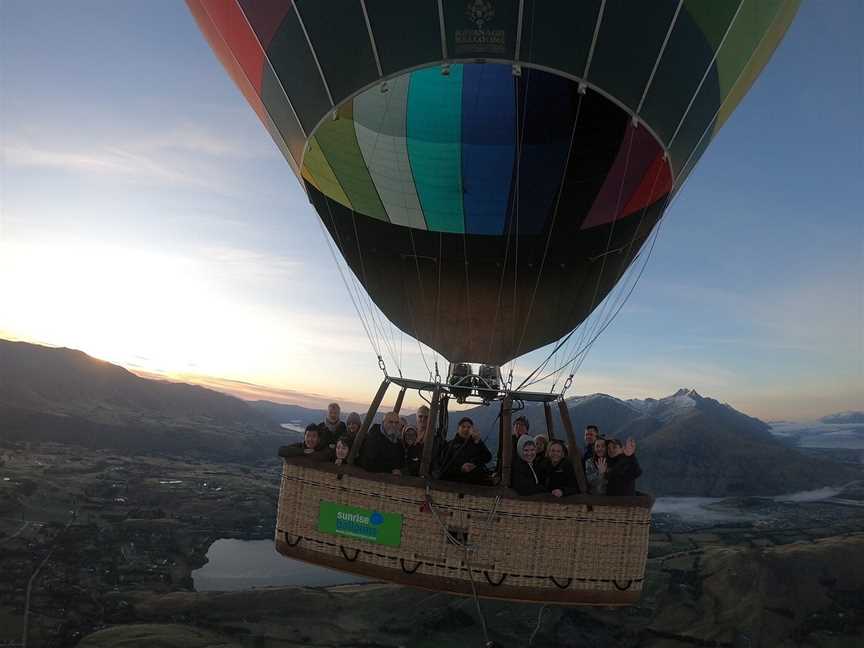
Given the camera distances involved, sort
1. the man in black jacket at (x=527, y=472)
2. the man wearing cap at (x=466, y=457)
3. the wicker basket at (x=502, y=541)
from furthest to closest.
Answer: the man wearing cap at (x=466, y=457) → the man in black jacket at (x=527, y=472) → the wicker basket at (x=502, y=541)

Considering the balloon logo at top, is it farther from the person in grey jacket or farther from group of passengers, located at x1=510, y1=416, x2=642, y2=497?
the person in grey jacket

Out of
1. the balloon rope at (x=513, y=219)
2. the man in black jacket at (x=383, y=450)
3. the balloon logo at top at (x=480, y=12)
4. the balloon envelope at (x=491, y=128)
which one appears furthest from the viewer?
the balloon rope at (x=513, y=219)

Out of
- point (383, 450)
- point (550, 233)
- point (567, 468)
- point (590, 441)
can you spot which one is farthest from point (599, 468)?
point (550, 233)

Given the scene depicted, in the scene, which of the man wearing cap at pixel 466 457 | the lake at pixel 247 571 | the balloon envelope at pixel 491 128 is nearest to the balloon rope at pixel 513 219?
the balloon envelope at pixel 491 128

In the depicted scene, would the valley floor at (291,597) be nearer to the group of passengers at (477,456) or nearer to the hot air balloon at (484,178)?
the hot air balloon at (484,178)

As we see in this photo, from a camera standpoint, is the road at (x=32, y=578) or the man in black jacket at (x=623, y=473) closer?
the man in black jacket at (x=623, y=473)

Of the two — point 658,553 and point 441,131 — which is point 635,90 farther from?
point 658,553

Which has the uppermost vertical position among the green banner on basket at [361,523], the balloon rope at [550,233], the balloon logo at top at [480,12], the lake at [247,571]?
the balloon logo at top at [480,12]

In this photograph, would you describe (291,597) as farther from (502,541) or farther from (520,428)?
(502,541)
